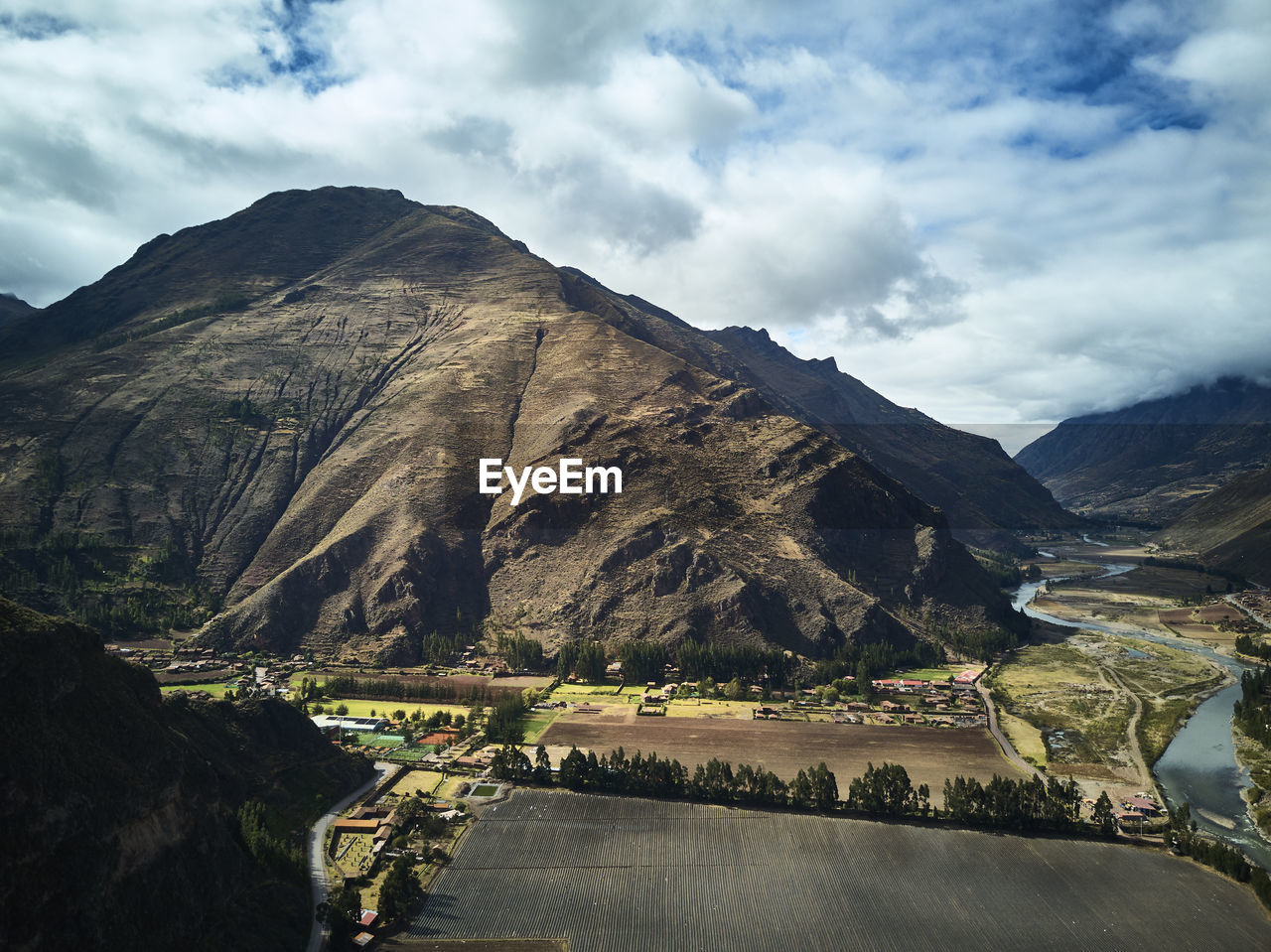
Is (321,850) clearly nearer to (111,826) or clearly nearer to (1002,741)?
(111,826)

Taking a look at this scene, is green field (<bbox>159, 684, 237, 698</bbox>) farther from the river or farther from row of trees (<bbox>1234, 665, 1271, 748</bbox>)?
row of trees (<bbox>1234, 665, 1271, 748</bbox>)

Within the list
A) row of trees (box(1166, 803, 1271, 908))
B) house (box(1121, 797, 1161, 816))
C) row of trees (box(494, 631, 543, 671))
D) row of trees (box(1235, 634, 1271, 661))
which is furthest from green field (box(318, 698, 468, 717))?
row of trees (box(1235, 634, 1271, 661))

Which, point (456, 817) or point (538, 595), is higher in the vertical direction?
point (538, 595)

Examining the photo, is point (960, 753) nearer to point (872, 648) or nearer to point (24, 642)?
point (872, 648)

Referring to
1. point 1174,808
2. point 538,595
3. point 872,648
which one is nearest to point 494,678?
point 538,595

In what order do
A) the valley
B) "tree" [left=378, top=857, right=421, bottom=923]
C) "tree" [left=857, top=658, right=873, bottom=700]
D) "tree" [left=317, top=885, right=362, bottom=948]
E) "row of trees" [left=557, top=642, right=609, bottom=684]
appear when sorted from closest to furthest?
"tree" [left=317, top=885, right=362, bottom=948]
the valley
"tree" [left=378, top=857, right=421, bottom=923]
"tree" [left=857, top=658, right=873, bottom=700]
"row of trees" [left=557, top=642, right=609, bottom=684]

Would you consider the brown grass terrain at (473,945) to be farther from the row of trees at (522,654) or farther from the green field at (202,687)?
the row of trees at (522,654)

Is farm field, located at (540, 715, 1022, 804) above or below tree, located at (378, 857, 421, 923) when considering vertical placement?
above
